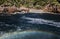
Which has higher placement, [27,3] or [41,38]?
[41,38]

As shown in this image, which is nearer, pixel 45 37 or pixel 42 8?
pixel 45 37

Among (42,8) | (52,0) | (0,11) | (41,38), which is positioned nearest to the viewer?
(41,38)

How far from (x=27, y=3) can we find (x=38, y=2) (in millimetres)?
3413

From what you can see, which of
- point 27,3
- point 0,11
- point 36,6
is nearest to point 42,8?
point 36,6

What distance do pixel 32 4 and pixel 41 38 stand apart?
1424 inches

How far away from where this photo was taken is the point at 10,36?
21.0 metres

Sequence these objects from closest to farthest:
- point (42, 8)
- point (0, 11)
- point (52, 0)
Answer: point (0, 11), point (42, 8), point (52, 0)

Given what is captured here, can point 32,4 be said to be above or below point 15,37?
below

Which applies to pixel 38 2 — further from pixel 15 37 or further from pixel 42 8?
pixel 15 37

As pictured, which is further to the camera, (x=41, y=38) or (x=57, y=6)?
(x=57, y=6)

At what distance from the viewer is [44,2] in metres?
54.8

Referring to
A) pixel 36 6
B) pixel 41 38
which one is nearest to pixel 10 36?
pixel 41 38

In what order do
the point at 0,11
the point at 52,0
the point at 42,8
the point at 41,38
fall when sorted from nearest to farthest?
the point at 41,38 → the point at 0,11 → the point at 42,8 → the point at 52,0

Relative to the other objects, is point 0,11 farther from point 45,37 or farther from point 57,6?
point 45,37
